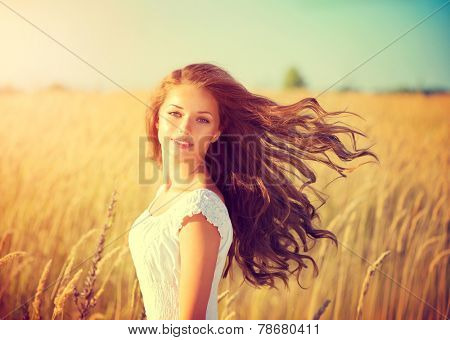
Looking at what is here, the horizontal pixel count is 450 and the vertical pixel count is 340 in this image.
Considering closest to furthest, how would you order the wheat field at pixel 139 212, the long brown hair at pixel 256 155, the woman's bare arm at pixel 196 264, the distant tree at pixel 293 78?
the woman's bare arm at pixel 196 264 → the long brown hair at pixel 256 155 → the wheat field at pixel 139 212 → the distant tree at pixel 293 78

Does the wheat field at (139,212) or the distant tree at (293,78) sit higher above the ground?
the distant tree at (293,78)

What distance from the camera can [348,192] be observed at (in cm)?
321

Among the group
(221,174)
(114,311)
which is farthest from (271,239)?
(114,311)

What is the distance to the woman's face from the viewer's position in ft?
6.12

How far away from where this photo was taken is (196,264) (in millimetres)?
1632

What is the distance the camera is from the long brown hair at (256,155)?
201cm

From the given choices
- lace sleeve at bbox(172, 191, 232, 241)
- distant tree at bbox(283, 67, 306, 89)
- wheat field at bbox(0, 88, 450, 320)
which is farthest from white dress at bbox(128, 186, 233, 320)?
distant tree at bbox(283, 67, 306, 89)

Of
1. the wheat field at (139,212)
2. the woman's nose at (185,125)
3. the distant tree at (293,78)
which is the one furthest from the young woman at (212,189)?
the distant tree at (293,78)

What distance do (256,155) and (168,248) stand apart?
56 cm

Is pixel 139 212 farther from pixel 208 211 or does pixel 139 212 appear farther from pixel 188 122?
pixel 208 211

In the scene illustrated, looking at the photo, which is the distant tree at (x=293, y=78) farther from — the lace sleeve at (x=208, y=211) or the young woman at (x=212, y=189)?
the lace sleeve at (x=208, y=211)

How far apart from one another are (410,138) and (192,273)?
88.8 inches

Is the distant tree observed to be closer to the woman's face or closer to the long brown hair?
the long brown hair

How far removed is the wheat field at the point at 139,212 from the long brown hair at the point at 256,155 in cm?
40
